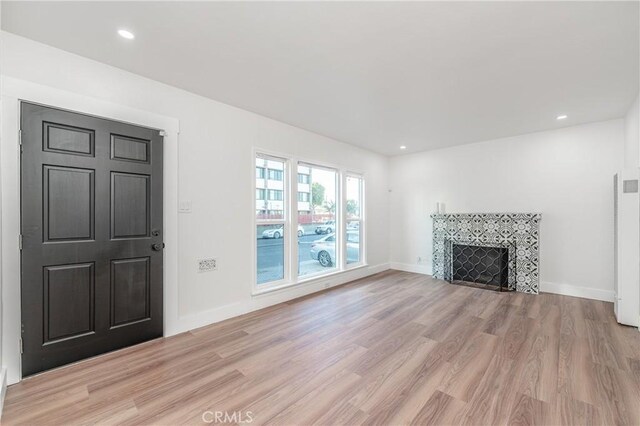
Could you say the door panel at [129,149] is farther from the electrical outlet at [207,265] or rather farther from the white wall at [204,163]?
the electrical outlet at [207,265]

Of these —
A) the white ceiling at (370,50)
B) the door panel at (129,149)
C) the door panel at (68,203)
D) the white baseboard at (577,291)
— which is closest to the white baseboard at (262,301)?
the door panel at (68,203)

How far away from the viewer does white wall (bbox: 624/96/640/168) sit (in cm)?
311

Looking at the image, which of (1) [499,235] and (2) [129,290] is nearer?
(2) [129,290]

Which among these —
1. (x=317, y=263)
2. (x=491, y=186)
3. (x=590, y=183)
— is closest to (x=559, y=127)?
(x=590, y=183)

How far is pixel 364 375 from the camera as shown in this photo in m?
2.17

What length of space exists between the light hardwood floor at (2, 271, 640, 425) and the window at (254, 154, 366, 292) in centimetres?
88

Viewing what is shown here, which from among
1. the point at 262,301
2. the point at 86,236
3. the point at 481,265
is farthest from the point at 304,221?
the point at 481,265

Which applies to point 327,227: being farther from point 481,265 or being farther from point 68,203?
point 68,203

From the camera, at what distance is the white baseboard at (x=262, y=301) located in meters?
3.02

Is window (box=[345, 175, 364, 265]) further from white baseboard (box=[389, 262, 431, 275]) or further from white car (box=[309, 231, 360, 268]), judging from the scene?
white baseboard (box=[389, 262, 431, 275])

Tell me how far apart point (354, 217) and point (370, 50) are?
3603 millimetres

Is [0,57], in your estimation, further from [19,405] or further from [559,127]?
[559,127]

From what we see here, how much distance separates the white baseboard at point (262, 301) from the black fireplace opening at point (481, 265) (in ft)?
5.77

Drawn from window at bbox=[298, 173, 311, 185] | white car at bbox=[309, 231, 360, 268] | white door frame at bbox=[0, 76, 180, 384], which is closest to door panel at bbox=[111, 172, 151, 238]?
white door frame at bbox=[0, 76, 180, 384]
